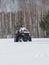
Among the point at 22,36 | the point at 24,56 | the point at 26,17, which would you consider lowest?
the point at 24,56

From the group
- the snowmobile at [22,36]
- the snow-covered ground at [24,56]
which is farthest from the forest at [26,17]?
the snow-covered ground at [24,56]

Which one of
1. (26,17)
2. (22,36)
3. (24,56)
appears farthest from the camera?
(26,17)

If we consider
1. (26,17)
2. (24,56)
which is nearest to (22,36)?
(26,17)

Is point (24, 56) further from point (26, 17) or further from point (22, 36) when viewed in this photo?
point (26, 17)

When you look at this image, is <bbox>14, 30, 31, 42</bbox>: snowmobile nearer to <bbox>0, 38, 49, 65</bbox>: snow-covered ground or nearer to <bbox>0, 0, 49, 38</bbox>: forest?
<bbox>0, 0, 49, 38</bbox>: forest

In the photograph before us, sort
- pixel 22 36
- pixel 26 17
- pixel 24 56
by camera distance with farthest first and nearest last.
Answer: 1. pixel 26 17
2. pixel 22 36
3. pixel 24 56

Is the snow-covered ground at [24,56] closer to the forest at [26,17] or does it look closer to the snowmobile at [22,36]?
the snowmobile at [22,36]

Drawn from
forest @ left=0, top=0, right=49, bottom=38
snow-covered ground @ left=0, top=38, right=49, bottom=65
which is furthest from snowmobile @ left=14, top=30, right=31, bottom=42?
snow-covered ground @ left=0, top=38, right=49, bottom=65

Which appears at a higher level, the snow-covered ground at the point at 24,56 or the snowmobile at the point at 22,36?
the snowmobile at the point at 22,36

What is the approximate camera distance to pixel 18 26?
880 cm

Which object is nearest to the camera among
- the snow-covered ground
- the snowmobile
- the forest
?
the snow-covered ground

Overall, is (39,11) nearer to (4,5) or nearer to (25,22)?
(25,22)

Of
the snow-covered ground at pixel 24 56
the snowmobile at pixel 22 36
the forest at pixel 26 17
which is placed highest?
the forest at pixel 26 17

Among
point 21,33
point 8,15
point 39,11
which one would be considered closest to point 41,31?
point 39,11
